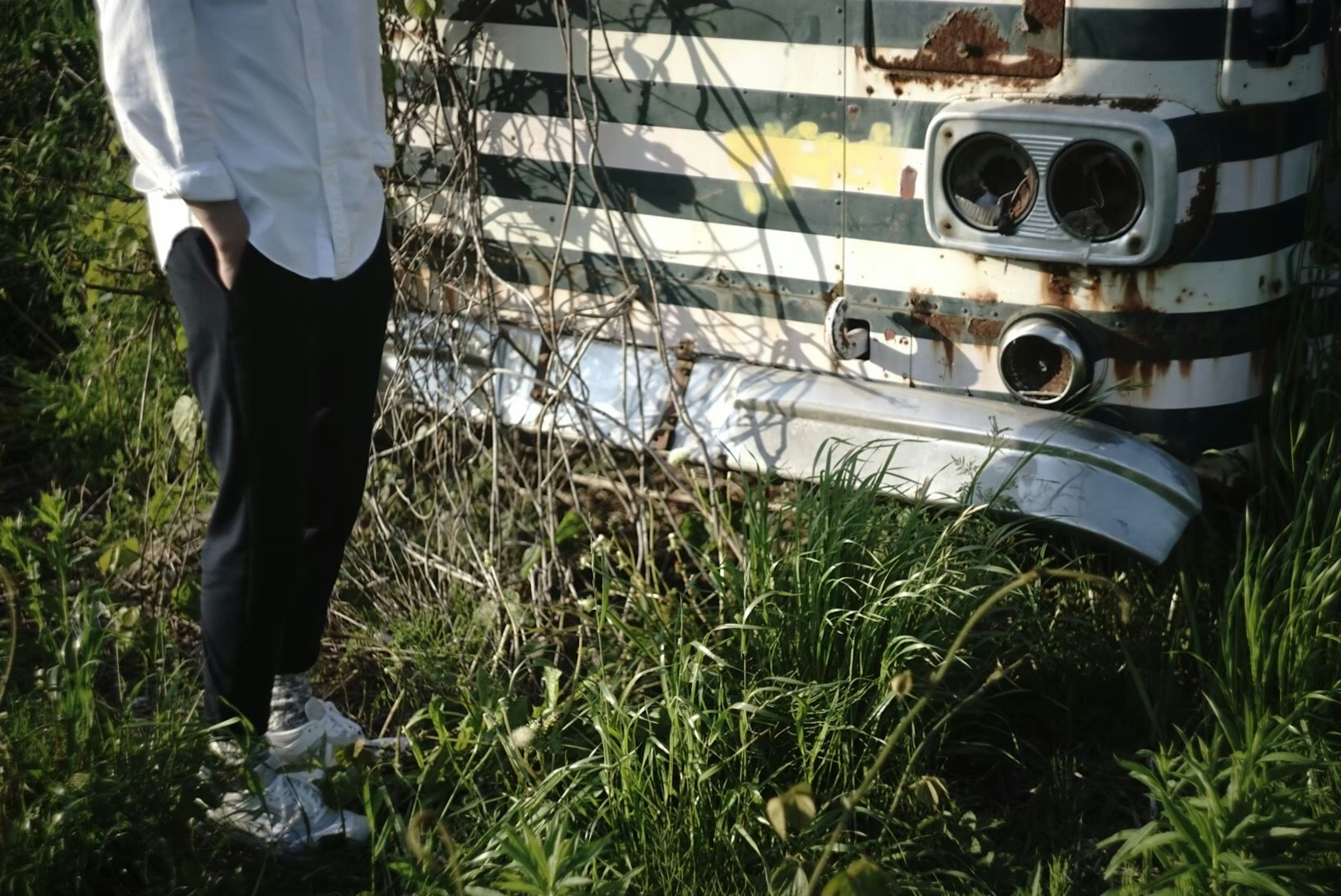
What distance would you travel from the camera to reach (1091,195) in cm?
250

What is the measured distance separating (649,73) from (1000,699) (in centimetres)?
132

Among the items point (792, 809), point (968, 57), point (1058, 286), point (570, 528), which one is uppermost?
point (968, 57)

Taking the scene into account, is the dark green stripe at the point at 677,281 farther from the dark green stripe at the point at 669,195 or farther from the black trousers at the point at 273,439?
the black trousers at the point at 273,439

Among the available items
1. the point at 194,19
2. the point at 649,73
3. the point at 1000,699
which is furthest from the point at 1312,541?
the point at 194,19

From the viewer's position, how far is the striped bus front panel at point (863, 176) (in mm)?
2439

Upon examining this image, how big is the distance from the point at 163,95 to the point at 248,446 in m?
0.52

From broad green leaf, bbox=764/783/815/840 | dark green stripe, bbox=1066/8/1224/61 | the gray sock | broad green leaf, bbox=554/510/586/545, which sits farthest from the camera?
broad green leaf, bbox=554/510/586/545

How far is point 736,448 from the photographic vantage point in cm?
283

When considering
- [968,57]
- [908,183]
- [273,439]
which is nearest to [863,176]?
[908,183]

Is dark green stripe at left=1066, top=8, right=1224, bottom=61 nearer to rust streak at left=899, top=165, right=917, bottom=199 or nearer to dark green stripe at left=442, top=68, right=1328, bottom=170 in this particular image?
dark green stripe at left=442, top=68, right=1328, bottom=170

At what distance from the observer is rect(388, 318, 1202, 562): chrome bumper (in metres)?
2.48

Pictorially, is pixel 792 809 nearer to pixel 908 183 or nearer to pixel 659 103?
pixel 908 183

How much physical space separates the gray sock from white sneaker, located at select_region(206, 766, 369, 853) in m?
0.15

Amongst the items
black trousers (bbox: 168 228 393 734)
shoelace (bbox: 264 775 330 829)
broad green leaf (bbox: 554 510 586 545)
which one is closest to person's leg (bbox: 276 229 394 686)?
black trousers (bbox: 168 228 393 734)
